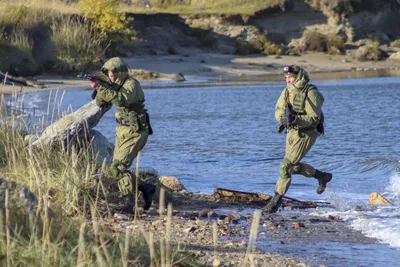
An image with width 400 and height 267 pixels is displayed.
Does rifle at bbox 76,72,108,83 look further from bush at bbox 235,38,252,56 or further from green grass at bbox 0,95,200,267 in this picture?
bush at bbox 235,38,252,56

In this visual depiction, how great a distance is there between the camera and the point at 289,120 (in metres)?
8.10

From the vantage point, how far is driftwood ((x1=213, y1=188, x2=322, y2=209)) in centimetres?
901

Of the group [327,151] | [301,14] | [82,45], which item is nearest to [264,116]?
[327,151]

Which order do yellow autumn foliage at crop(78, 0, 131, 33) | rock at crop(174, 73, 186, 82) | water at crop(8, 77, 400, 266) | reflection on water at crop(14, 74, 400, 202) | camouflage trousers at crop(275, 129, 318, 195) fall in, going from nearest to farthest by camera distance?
camouflage trousers at crop(275, 129, 318, 195)
water at crop(8, 77, 400, 266)
reflection on water at crop(14, 74, 400, 202)
rock at crop(174, 73, 186, 82)
yellow autumn foliage at crop(78, 0, 131, 33)

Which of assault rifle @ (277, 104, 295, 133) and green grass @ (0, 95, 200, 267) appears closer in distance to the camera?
green grass @ (0, 95, 200, 267)

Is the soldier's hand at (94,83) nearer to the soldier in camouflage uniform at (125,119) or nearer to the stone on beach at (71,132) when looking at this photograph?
the soldier in camouflage uniform at (125,119)

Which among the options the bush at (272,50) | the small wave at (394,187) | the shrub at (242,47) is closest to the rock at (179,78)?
the shrub at (242,47)

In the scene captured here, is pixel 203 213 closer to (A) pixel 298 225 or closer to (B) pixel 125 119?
(A) pixel 298 225

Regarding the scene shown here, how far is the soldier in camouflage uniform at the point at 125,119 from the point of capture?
7.72 m

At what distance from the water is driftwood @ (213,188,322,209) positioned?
0.33 metres

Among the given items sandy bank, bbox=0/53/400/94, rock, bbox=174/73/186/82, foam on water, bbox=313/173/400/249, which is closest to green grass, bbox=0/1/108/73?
sandy bank, bbox=0/53/400/94

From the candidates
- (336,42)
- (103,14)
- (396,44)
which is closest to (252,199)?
(103,14)

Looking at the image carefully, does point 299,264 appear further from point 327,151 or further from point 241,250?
point 327,151

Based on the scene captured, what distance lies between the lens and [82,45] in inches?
1012
